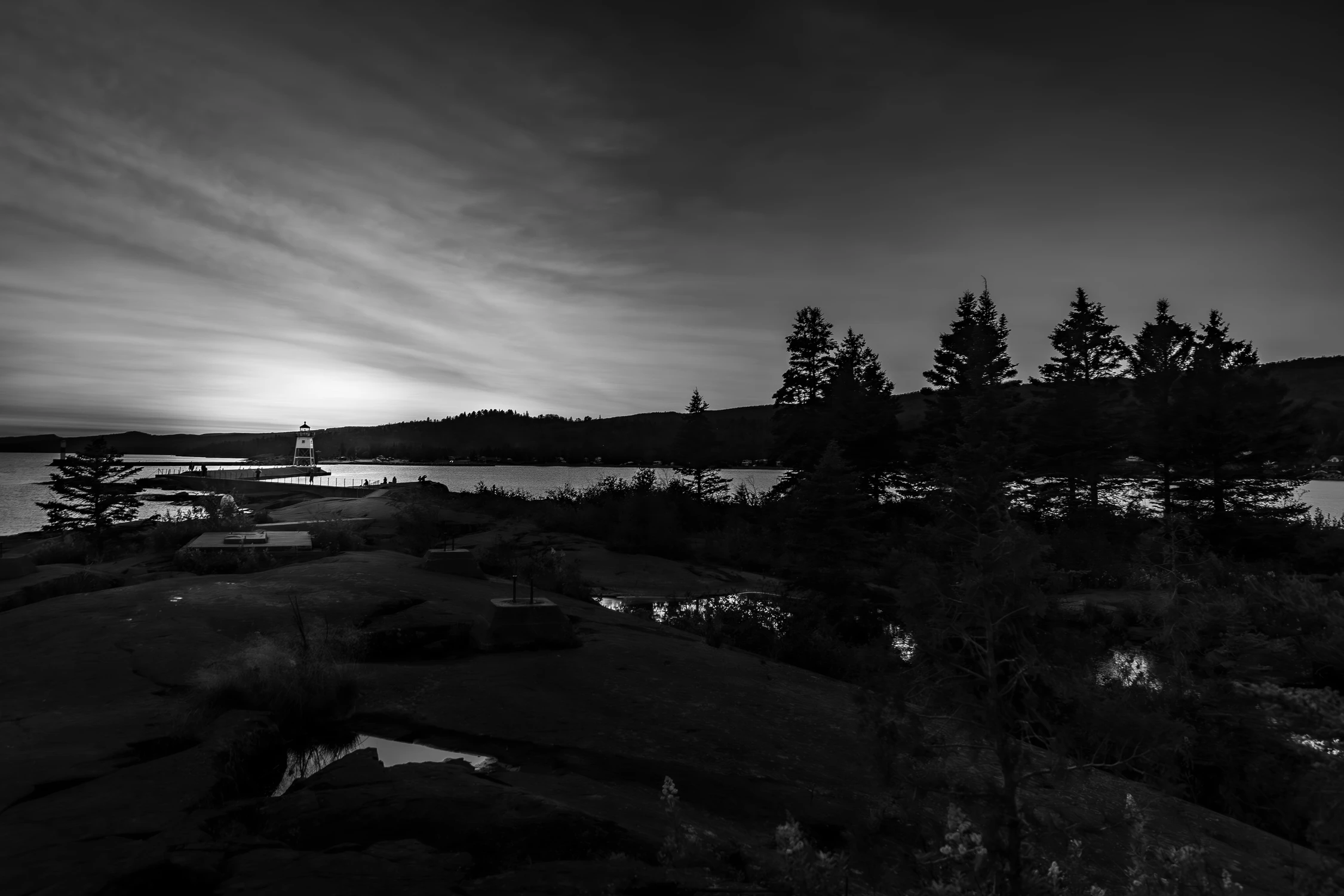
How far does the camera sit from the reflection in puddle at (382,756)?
5953 mm

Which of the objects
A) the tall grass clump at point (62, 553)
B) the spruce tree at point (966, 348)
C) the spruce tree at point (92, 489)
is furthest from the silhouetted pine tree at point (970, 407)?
the spruce tree at point (92, 489)

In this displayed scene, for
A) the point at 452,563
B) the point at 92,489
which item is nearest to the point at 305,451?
the point at 92,489

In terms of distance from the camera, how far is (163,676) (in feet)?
24.5

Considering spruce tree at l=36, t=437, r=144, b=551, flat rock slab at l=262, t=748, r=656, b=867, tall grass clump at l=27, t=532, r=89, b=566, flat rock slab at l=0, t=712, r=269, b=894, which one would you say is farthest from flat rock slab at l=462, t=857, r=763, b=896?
spruce tree at l=36, t=437, r=144, b=551

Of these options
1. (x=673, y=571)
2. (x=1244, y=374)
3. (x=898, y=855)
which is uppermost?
(x=1244, y=374)

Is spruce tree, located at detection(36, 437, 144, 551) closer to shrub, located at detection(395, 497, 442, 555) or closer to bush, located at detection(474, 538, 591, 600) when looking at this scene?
shrub, located at detection(395, 497, 442, 555)

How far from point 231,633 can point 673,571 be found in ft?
56.9

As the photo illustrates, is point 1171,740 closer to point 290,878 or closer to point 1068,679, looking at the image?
point 1068,679

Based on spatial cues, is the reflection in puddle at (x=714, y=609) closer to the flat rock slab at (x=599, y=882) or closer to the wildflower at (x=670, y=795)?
the flat rock slab at (x=599, y=882)

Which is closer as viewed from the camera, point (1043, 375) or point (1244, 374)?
point (1244, 374)

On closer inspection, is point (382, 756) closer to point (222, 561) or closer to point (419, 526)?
point (222, 561)

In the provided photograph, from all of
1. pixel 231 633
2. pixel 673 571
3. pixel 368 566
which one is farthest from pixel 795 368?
pixel 231 633

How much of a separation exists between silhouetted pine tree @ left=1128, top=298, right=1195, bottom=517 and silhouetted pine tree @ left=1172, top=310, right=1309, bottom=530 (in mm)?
787

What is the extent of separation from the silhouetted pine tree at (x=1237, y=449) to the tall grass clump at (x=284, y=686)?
3333 centimetres
